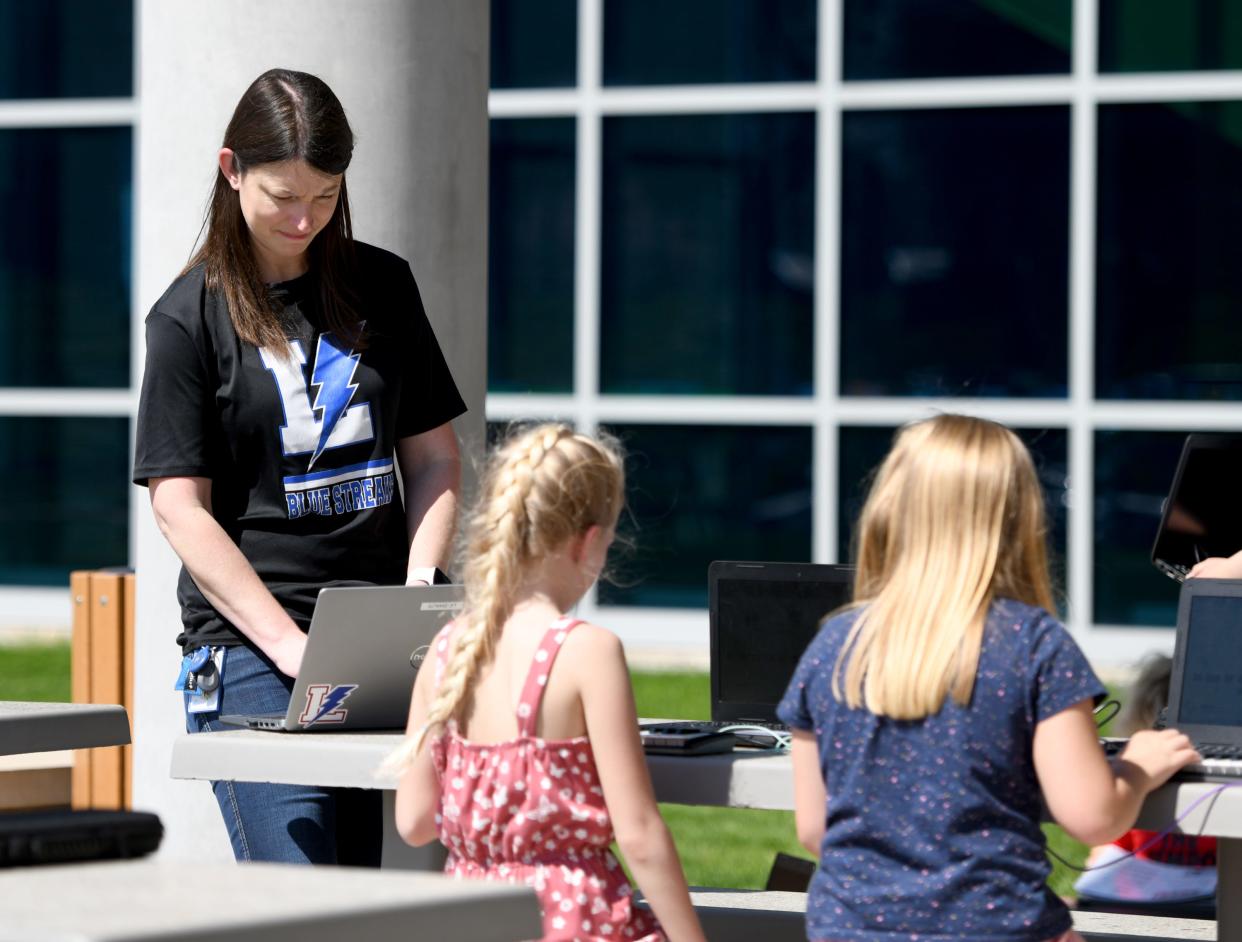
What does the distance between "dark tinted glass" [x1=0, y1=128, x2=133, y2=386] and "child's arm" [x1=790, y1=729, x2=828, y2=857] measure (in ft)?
34.5

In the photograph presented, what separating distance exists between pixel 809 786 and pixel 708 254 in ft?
29.1

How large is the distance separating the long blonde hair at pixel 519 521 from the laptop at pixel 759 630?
21.0 inches

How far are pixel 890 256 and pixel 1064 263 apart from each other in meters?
0.96

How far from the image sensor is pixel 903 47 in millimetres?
11297

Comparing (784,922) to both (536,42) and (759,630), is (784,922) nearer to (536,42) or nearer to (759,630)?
(759,630)

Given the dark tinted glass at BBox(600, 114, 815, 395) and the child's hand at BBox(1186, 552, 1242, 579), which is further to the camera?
the dark tinted glass at BBox(600, 114, 815, 395)

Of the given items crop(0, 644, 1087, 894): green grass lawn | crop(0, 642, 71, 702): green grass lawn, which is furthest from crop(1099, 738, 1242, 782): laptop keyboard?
crop(0, 642, 71, 702): green grass lawn

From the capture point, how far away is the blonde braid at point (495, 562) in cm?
299

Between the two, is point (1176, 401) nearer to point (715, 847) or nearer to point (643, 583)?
point (643, 583)

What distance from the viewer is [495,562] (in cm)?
300

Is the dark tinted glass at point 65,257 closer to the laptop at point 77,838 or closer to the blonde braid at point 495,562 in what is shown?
the blonde braid at point 495,562

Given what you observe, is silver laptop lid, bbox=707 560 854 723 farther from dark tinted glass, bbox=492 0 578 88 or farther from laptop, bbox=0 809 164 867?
dark tinted glass, bbox=492 0 578 88

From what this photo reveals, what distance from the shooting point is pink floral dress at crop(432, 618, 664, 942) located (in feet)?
9.61

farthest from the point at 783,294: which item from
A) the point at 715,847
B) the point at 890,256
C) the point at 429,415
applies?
the point at 429,415
